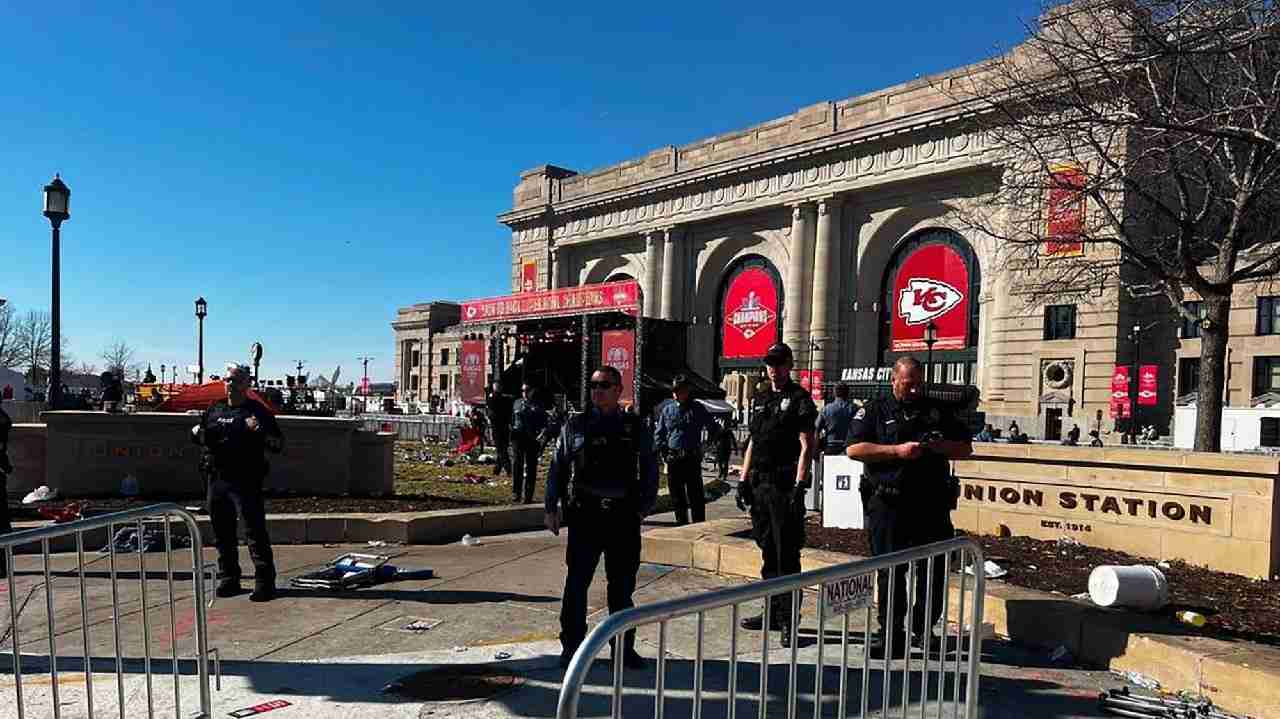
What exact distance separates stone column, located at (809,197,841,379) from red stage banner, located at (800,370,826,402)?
635mm

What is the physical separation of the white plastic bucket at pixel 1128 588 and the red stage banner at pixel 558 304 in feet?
83.4

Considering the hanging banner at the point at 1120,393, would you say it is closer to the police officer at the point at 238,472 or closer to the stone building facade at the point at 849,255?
the stone building facade at the point at 849,255

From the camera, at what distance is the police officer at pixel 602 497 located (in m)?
4.79

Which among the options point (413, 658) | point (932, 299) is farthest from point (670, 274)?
point (413, 658)

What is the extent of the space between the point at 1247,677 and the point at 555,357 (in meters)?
33.3

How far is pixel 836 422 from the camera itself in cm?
1159

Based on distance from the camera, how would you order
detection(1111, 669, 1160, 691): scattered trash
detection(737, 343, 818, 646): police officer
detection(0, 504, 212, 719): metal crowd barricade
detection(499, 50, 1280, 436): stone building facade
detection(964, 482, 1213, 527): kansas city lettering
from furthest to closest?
detection(499, 50, 1280, 436): stone building facade
detection(964, 482, 1213, 527): kansas city lettering
detection(737, 343, 818, 646): police officer
detection(1111, 669, 1160, 691): scattered trash
detection(0, 504, 212, 719): metal crowd barricade

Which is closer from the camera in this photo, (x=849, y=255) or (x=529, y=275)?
(x=849, y=255)

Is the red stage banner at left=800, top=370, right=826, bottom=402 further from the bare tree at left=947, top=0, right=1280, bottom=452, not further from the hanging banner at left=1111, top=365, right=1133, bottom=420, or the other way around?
the bare tree at left=947, top=0, right=1280, bottom=452

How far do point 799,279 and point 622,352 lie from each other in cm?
2108

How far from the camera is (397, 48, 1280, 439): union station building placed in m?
37.3

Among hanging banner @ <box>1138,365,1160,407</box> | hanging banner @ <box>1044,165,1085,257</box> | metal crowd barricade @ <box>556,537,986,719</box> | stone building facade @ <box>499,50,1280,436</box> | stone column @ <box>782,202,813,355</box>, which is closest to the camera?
metal crowd barricade @ <box>556,537,986,719</box>

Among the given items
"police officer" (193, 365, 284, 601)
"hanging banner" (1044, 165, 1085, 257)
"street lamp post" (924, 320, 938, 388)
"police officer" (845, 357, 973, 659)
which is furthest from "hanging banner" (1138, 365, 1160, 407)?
"police officer" (193, 365, 284, 601)

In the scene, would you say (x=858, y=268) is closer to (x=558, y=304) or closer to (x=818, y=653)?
(x=558, y=304)
